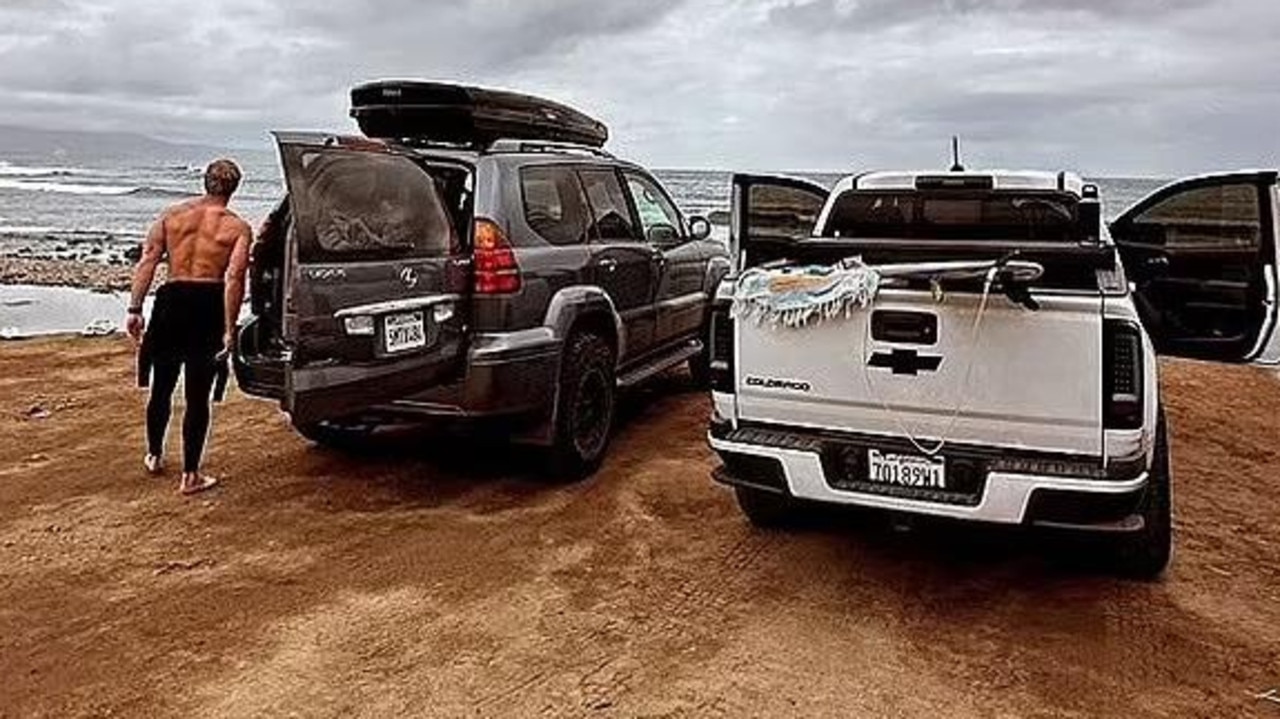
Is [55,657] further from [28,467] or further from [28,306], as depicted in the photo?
[28,306]

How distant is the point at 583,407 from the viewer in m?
5.99

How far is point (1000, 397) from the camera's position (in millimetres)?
3855

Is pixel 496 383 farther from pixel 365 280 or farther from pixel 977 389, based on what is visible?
pixel 977 389

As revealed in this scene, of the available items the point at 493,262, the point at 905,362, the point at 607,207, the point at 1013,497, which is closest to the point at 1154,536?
the point at 1013,497

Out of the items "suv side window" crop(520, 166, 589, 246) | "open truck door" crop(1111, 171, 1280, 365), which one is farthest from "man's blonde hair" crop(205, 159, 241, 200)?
"open truck door" crop(1111, 171, 1280, 365)

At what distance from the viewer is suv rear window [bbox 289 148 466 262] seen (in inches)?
169

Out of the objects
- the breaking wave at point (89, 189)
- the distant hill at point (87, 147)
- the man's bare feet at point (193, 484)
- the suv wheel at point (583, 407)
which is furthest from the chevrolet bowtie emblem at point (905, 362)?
the distant hill at point (87, 147)

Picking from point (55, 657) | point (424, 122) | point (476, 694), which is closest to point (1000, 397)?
point (476, 694)

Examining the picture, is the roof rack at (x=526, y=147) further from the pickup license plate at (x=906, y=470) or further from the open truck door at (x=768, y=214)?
the pickup license plate at (x=906, y=470)

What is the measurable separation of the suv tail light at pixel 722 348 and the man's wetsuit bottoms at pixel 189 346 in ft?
8.87

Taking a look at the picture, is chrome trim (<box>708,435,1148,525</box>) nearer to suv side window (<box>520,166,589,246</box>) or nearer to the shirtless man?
suv side window (<box>520,166,589,246</box>)

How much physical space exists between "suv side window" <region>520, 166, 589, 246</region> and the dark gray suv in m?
0.01

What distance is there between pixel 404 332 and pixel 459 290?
1.82 feet

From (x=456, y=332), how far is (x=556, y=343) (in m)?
0.65
